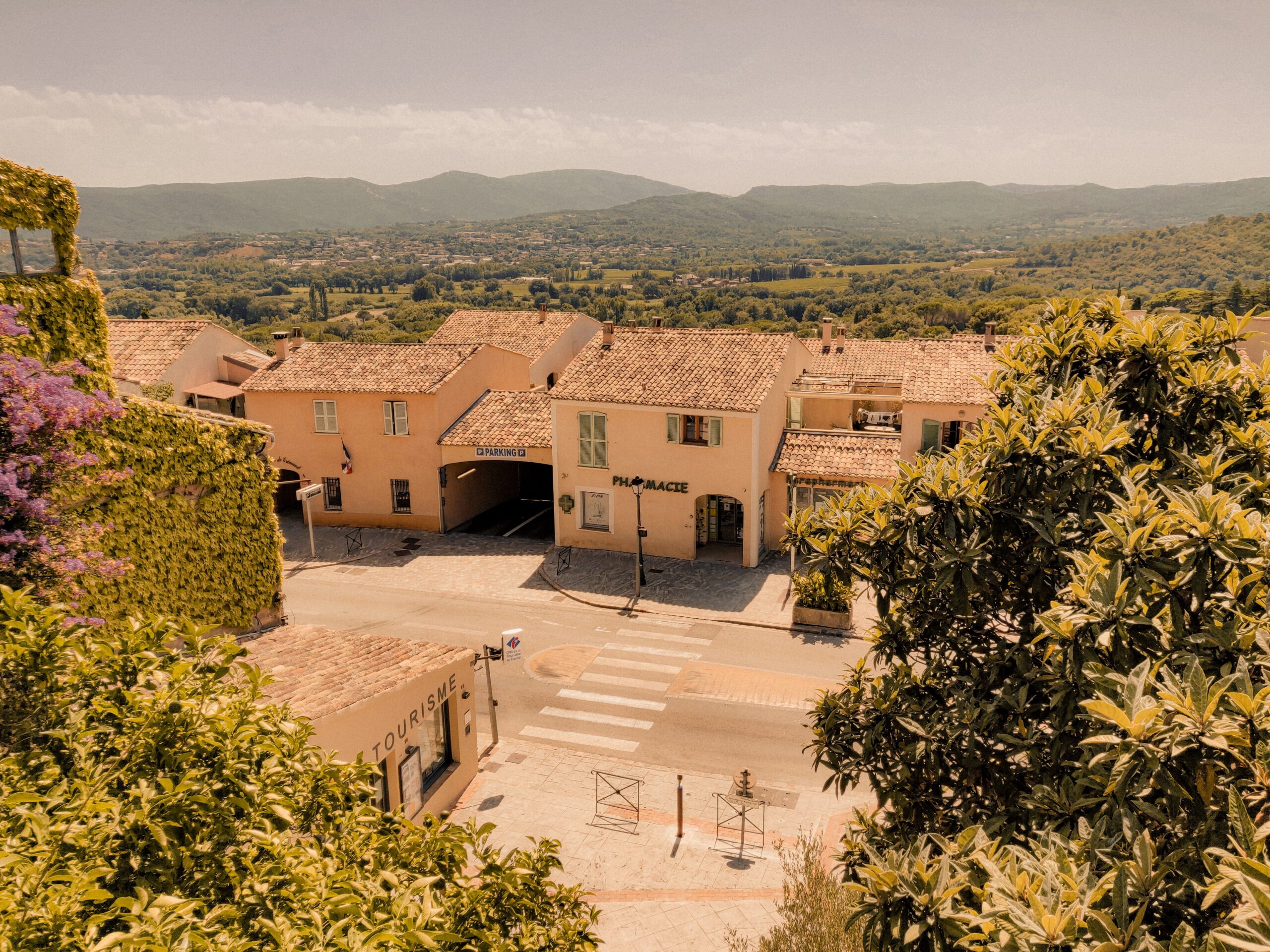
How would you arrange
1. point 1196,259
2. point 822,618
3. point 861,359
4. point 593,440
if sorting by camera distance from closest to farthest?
1. point 822,618
2. point 593,440
3. point 861,359
4. point 1196,259

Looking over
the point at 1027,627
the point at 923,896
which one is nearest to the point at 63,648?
the point at 923,896

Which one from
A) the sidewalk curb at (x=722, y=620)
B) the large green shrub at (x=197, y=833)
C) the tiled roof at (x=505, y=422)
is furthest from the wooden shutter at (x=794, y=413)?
the large green shrub at (x=197, y=833)

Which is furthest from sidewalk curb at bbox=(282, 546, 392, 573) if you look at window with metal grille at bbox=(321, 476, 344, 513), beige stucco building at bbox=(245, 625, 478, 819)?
beige stucco building at bbox=(245, 625, 478, 819)

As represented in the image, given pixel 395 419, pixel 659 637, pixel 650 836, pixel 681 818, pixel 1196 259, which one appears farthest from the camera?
pixel 1196 259

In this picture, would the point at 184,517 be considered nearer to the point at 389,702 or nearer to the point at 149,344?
the point at 389,702

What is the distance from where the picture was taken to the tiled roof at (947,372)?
29255 mm

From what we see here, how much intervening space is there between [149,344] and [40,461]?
28315 millimetres

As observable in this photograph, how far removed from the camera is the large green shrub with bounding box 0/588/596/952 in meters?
4.49

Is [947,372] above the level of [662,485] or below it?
above

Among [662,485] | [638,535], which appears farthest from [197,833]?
[662,485]

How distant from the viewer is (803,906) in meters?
10.4

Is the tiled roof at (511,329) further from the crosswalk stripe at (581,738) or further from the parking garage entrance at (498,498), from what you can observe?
the crosswalk stripe at (581,738)

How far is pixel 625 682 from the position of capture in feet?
68.7

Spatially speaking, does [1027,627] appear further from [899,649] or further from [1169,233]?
[1169,233]
